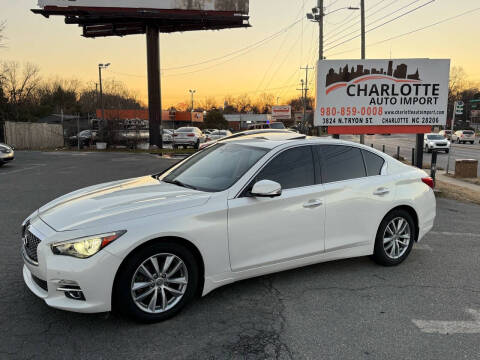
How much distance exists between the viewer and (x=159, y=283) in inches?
128

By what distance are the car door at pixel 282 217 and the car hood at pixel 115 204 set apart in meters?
0.44

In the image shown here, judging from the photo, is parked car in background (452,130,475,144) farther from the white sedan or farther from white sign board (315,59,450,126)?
the white sedan

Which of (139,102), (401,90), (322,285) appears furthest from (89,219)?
(139,102)

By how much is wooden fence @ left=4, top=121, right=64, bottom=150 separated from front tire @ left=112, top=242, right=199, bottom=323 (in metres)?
32.9

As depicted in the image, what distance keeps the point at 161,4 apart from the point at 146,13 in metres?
1.34

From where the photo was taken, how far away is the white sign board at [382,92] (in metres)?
10.0

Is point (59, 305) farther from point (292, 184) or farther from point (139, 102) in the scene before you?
point (139, 102)

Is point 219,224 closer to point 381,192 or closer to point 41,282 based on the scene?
point 41,282

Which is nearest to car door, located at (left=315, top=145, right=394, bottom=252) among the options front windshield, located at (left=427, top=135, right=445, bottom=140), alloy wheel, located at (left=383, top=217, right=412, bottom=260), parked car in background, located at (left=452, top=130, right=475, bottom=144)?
alloy wheel, located at (left=383, top=217, right=412, bottom=260)

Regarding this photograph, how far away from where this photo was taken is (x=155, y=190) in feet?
12.8

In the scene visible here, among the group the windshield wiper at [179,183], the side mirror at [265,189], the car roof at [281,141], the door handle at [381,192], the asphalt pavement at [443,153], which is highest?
the car roof at [281,141]

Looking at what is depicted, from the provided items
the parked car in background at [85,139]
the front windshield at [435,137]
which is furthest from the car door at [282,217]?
the front windshield at [435,137]

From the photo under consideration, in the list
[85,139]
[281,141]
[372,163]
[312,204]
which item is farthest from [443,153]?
[312,204]

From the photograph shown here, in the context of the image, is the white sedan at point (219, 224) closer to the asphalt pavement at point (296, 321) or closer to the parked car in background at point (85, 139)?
the asphalt pavement at point (296, 321)
